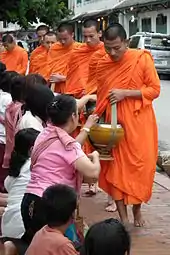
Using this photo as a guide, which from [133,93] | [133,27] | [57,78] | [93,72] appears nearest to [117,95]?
[133,93]

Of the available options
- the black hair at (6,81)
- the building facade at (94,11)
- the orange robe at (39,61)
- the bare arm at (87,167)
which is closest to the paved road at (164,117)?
the orange robe at (39,61)

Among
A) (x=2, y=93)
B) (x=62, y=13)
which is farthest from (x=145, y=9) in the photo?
(x=2, y=93)

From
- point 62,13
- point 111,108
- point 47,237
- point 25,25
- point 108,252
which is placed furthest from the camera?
point 62,13

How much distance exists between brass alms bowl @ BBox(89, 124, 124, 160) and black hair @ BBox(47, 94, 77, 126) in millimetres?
1531

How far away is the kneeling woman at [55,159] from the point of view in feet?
13.1

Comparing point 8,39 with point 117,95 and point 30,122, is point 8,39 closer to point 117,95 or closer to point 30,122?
point 117,95

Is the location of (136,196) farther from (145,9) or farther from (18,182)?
(145,9)

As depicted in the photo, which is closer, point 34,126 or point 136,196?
point 34,126

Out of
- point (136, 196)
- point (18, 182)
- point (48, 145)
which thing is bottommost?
point (136, 196)

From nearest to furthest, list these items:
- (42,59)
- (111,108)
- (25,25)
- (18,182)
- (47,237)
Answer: (47,237) → (18,182) → (111,108) → (42,59) → (25,25)

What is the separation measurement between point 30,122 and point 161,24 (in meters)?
31.8

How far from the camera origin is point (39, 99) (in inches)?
177

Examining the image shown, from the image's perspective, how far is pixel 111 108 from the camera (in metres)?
5.92

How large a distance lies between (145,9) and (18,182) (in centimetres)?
3355
